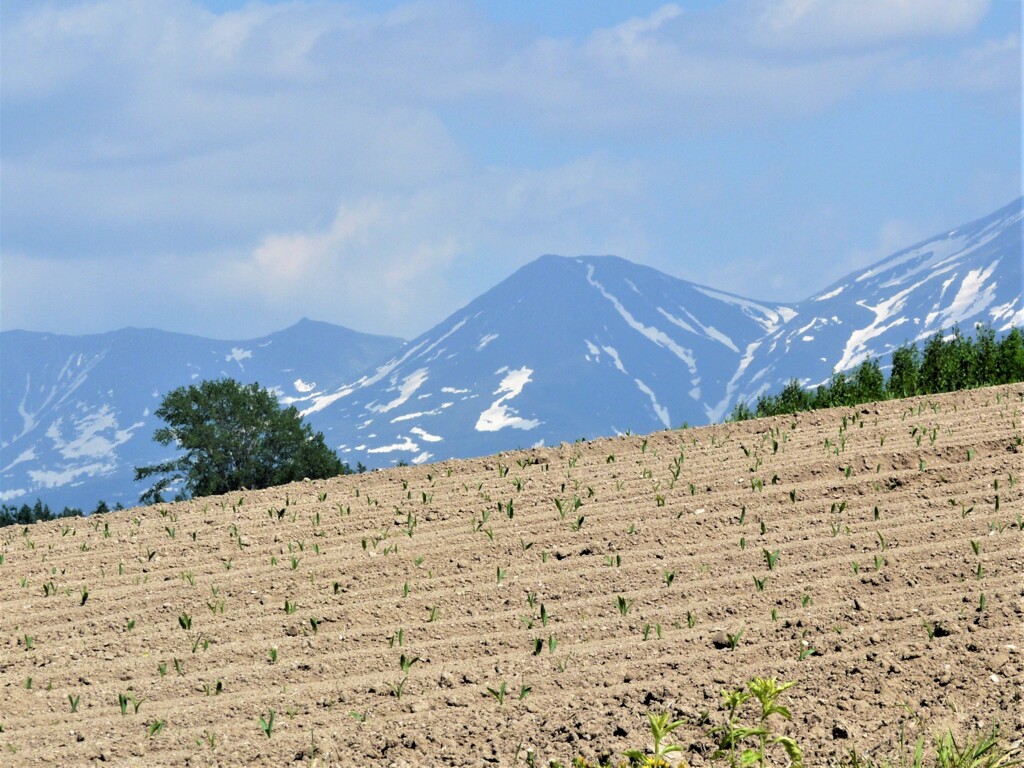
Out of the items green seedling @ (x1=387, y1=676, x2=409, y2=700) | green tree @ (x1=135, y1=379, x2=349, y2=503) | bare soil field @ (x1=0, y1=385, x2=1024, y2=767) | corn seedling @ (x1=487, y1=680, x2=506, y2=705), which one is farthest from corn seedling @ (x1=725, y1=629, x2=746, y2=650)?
green tree @ (x1=135, y1=379, x2=349, y2=503)

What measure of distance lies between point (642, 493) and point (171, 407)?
30.1 m

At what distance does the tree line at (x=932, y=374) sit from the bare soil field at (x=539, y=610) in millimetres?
5450

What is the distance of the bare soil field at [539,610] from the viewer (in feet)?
18.7

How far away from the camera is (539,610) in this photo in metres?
7.11

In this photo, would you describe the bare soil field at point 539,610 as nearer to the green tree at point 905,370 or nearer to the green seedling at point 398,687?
the green seedling at point 398,687

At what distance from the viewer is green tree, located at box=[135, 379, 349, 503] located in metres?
37.0

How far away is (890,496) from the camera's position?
873cm

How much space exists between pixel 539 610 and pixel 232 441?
32.1m

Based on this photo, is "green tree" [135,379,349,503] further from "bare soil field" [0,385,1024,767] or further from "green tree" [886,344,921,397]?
"bare soil field" [0,385,1024,767]

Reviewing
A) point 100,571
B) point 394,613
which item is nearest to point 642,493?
point 394,613

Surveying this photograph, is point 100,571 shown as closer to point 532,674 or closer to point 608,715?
point 532,674

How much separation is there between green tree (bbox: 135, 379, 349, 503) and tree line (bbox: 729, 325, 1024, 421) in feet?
73.2

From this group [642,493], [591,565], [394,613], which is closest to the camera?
[394,613]

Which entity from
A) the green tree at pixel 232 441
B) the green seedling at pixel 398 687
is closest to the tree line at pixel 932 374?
the green seedling at pixel 398 687
